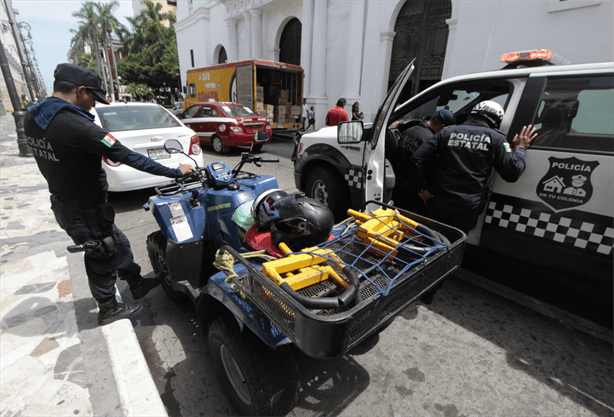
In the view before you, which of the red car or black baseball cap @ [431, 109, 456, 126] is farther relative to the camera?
the red car

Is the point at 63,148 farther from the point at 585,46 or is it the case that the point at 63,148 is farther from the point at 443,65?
the point at 443,65

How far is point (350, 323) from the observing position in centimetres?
115

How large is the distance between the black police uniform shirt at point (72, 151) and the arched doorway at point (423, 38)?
11664 mm

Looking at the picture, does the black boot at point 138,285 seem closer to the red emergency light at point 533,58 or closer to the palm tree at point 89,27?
the red emergency light at point 533,58

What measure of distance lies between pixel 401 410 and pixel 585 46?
8.80m

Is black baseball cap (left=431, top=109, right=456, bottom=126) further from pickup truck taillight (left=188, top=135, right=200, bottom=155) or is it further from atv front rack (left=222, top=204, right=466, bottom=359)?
pickup truck taillight (left=188, top=135, right=200, bottom=155)

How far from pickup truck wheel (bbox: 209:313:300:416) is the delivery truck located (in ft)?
39.7

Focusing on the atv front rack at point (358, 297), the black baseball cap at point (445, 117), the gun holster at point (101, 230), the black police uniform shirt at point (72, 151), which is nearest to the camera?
the atv front rack at point (358, 297)

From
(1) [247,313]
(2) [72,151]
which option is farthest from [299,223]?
(2) [72,151]

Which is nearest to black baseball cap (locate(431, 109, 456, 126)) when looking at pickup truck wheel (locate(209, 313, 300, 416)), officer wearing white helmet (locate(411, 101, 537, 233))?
officer wearing white helmet (locate(411, 101, 537, 233))

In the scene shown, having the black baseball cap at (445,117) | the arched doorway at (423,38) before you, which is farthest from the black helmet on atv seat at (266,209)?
the arched doorway at (423,38)

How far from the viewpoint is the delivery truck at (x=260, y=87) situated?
13145mm

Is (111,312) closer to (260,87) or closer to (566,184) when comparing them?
(566,184)

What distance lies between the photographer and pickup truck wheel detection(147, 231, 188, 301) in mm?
2727
